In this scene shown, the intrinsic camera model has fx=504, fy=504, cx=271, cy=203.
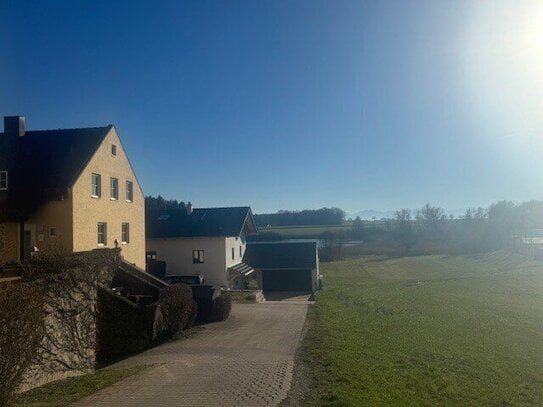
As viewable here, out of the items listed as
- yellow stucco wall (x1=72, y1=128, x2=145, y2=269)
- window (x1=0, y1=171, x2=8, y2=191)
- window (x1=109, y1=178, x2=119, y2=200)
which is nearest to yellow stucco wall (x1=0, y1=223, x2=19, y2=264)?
yellow stucco wall (x1=72, y1=128, x2=145, y2=269)

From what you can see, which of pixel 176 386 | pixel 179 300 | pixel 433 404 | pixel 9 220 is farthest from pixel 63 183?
pixel 433 404

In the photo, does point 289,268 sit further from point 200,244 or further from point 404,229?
point 404,229

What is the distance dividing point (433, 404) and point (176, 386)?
5.67 meters

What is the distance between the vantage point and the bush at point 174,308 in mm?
19922

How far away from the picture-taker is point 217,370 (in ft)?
43.8

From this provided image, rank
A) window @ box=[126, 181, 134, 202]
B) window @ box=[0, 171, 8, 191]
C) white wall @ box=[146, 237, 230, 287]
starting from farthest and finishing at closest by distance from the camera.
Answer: white wall @ box=[146, 237, 230, 287] < window @ box=[126, 181, 134, 202] < window @ box=[0, 171, 8, 191]

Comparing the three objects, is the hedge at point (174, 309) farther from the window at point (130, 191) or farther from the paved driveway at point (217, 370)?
the window at point (130, 191)

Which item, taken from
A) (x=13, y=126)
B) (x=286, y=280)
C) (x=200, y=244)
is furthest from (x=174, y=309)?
(x=286, y=280)

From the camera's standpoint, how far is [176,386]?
1166 centimetres

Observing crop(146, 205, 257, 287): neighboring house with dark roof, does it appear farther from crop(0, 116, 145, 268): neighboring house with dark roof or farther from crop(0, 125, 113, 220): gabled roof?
crop(0, 125, 113, 220): gabled roof

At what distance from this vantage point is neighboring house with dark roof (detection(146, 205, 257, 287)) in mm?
41656

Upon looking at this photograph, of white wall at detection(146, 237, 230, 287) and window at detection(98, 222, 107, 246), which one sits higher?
window at detection(98, 222, 107, 246)

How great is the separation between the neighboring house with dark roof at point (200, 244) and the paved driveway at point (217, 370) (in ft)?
63.2

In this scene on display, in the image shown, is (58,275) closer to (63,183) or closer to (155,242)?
(63,183)
